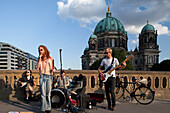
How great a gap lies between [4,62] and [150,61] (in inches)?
3880

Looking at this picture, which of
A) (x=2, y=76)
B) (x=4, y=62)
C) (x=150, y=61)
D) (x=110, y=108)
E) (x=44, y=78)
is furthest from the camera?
(x=4, y=62)

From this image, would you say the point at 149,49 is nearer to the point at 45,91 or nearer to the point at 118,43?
the point at 118,43

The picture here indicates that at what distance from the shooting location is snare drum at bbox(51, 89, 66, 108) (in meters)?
4.30

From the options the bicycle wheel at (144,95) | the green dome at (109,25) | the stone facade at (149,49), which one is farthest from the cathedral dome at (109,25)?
the bicycle wheel at (144,95)

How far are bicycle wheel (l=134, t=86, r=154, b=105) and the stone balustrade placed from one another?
0.58 m

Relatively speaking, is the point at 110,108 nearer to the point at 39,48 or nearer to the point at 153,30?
the point at 39,48

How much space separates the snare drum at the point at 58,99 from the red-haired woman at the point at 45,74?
0.37 meters

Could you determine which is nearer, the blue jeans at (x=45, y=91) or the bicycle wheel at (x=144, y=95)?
the blue jeans at (x=45, y=91)

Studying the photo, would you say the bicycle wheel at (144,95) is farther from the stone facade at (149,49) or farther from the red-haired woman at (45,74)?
the stone facade at (149,49)

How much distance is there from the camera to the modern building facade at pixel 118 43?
78.0 m

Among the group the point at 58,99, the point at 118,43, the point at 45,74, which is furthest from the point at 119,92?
the point at 118,43

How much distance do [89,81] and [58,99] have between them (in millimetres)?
2470

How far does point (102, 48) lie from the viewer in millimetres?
90938

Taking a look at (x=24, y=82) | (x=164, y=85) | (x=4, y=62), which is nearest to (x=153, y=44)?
(x=164, y=85)
